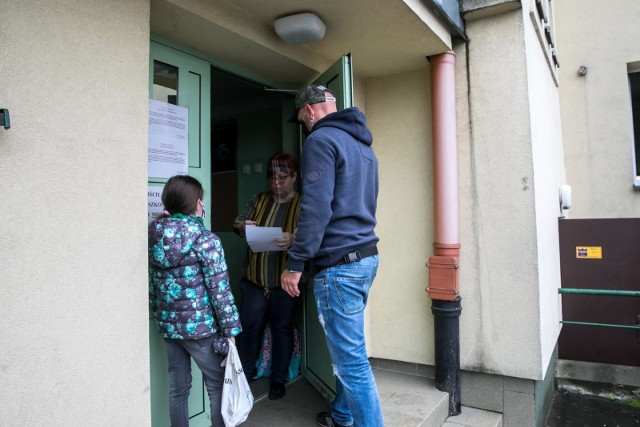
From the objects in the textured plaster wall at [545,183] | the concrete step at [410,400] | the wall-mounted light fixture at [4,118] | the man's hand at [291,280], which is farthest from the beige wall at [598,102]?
the wall-mounted light fixture at [4,118]

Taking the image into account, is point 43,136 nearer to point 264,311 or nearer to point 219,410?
point 219,410

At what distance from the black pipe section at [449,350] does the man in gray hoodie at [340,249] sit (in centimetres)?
145

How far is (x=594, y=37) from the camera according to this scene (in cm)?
586

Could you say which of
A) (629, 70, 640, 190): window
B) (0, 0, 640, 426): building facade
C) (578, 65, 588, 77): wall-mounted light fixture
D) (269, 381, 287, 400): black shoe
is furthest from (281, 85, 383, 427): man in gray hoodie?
(629, 70, 640, 190): window

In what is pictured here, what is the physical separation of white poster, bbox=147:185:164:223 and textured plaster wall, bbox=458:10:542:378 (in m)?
2.46

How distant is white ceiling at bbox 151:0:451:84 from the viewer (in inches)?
102

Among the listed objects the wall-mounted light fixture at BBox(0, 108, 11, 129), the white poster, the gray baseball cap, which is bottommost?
the white poster

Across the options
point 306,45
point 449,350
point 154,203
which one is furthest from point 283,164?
point 449,350

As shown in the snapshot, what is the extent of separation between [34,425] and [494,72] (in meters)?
3.75

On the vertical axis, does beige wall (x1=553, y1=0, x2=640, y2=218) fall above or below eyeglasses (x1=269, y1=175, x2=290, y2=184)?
above

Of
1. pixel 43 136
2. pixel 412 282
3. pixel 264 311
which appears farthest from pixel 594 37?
pixel 43 136

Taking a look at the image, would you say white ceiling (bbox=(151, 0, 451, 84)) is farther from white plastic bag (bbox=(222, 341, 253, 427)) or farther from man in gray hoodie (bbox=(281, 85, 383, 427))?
white plastic bag (bbox=(222, 341, 253, 427))

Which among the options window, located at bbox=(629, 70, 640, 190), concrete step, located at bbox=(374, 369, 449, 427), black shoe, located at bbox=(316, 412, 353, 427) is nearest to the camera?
black shoe, located at bbox=(316, 412, 353, 427)

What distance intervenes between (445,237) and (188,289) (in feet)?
7.37
